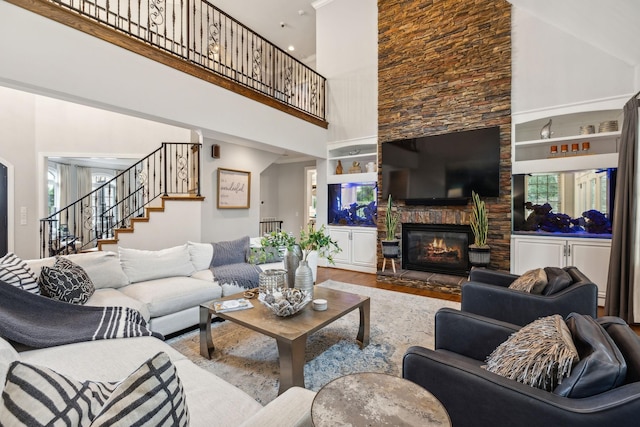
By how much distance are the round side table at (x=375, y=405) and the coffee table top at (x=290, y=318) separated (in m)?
0.98

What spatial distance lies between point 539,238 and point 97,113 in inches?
299

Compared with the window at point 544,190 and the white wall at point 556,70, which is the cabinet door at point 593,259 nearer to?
the window at point 544,190

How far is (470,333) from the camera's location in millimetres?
1709

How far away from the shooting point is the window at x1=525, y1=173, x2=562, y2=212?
4188mm

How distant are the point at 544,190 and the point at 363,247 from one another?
118 inches

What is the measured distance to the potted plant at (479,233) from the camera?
4293 mm

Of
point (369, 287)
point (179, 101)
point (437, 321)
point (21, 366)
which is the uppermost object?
point (179, 101)

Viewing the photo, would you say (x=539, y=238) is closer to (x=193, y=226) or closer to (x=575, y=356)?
(x=575, y=356)

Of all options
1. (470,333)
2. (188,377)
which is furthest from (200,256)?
(470,333)

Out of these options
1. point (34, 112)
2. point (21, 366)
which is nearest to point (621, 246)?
point (21, 366)

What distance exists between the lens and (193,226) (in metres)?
4.65

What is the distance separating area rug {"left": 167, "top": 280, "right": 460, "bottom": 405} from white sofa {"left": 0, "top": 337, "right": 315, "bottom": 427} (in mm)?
660

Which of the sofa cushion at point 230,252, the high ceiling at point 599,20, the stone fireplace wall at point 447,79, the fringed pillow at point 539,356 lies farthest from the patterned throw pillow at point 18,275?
the high ceiling at point 599,20

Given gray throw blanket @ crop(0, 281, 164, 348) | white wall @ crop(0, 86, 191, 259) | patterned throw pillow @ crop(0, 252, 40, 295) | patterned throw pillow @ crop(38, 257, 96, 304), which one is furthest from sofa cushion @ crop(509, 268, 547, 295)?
white wall @ crop(0, 86, 191, 259)
